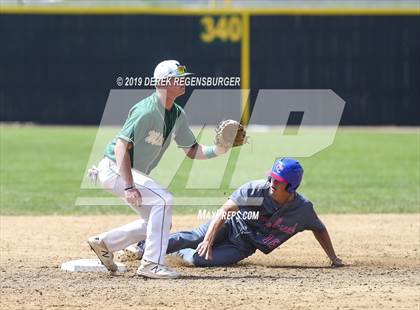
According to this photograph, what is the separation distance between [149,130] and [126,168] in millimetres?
425

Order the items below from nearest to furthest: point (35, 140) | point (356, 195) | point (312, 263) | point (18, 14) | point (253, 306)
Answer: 1. point (253, 306)
2. point (312, 263)
3. point (356, 195)
4. point (35, 140)
5. point (18, 14)

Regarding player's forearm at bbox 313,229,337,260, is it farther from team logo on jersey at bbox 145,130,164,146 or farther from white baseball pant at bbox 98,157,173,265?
team logo on jersey at bbox 145,130,164,146

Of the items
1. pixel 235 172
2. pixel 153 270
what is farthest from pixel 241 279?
pixel 235 172

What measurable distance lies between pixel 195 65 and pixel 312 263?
64.2 ft

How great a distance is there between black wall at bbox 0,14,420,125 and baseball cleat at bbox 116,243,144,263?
1928 cm

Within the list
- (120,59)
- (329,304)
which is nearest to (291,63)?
(120,59)

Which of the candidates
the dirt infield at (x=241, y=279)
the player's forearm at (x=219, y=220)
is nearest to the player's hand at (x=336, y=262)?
the dirt infield at (x=241, y=279)

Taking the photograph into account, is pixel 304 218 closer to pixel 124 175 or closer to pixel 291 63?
pixel 124 175

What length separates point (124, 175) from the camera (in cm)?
858

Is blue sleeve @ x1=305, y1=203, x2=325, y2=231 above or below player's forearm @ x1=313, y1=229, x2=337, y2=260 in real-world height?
above

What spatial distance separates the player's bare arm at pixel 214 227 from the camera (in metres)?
9.21

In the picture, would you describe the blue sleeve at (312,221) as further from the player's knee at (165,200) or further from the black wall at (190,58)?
the black wall at (190,58)

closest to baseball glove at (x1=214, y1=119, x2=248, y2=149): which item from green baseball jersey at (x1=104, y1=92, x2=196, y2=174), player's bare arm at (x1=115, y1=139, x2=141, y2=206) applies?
green baseball jersey at (x1=104, y1=92, x2=196, y2=174)

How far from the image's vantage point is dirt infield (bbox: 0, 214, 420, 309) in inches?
304
